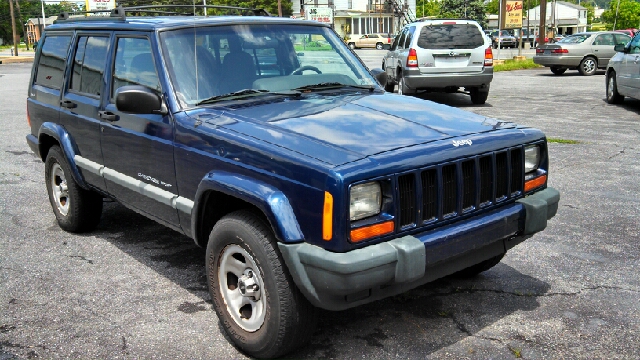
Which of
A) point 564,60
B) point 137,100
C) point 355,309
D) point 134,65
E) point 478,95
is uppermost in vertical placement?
point 134,65

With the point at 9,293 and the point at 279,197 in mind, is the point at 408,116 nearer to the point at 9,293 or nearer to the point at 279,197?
the point at 279,197

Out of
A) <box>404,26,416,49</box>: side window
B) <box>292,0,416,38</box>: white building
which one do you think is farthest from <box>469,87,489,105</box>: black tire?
<box>292,0,416,38</box>: white building

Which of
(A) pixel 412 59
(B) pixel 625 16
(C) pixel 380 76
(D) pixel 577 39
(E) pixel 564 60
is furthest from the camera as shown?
(B) pixel 625 16

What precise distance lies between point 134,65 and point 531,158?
2.78 metres

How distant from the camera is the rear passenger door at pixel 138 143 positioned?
170 inches

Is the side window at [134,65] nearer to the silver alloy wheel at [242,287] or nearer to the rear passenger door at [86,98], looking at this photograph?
the rear passenger door at [86,98]

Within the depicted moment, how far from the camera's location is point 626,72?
1327 cm

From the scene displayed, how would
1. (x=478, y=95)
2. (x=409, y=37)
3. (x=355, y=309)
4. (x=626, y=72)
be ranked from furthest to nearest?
1. (x=409, y=37)
2. (x=478, y=95)
3. (x=626, y=72)
4. (x=355, y=309)

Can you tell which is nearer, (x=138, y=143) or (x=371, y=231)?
(x=371, y=231)

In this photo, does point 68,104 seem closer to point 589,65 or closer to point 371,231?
point 371,231

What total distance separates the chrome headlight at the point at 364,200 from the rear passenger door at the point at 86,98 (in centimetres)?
262

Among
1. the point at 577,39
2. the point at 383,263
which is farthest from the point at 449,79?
the point at 383,263

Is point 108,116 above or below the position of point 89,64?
below

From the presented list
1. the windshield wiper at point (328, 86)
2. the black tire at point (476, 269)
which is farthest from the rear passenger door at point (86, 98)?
the black tire at point (476, 269)
